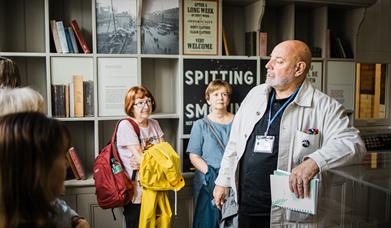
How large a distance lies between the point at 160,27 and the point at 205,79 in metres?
0.48

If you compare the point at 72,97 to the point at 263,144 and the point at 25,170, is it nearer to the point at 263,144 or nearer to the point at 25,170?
the point at 263,144

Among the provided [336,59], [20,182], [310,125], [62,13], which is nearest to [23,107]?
[20,182]

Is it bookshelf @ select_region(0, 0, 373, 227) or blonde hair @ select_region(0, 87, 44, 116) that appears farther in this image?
bookshelf @ select_region(0, 0, 373, 227)

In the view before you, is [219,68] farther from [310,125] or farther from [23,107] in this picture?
[23,107]

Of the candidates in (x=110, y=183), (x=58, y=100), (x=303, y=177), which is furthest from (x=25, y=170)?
(x=58, y=100)

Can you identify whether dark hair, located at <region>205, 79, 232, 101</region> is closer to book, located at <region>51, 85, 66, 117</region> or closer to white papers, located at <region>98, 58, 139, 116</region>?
white papers, located at <region>98, 58, 139, 116</region>

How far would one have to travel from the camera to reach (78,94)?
2.60 metres

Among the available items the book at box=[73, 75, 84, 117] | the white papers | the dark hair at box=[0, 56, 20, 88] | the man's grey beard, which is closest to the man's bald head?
the man's grey beard

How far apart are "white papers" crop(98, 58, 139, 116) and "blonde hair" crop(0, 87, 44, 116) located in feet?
3.61

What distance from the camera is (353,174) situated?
202 cm

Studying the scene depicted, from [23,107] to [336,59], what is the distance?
2.49m

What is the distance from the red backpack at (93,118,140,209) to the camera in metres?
2.43

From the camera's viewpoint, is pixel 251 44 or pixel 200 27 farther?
pixel 251 44

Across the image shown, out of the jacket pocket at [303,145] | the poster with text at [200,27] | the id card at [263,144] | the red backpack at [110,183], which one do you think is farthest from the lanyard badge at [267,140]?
the poster with text at [200,27]
